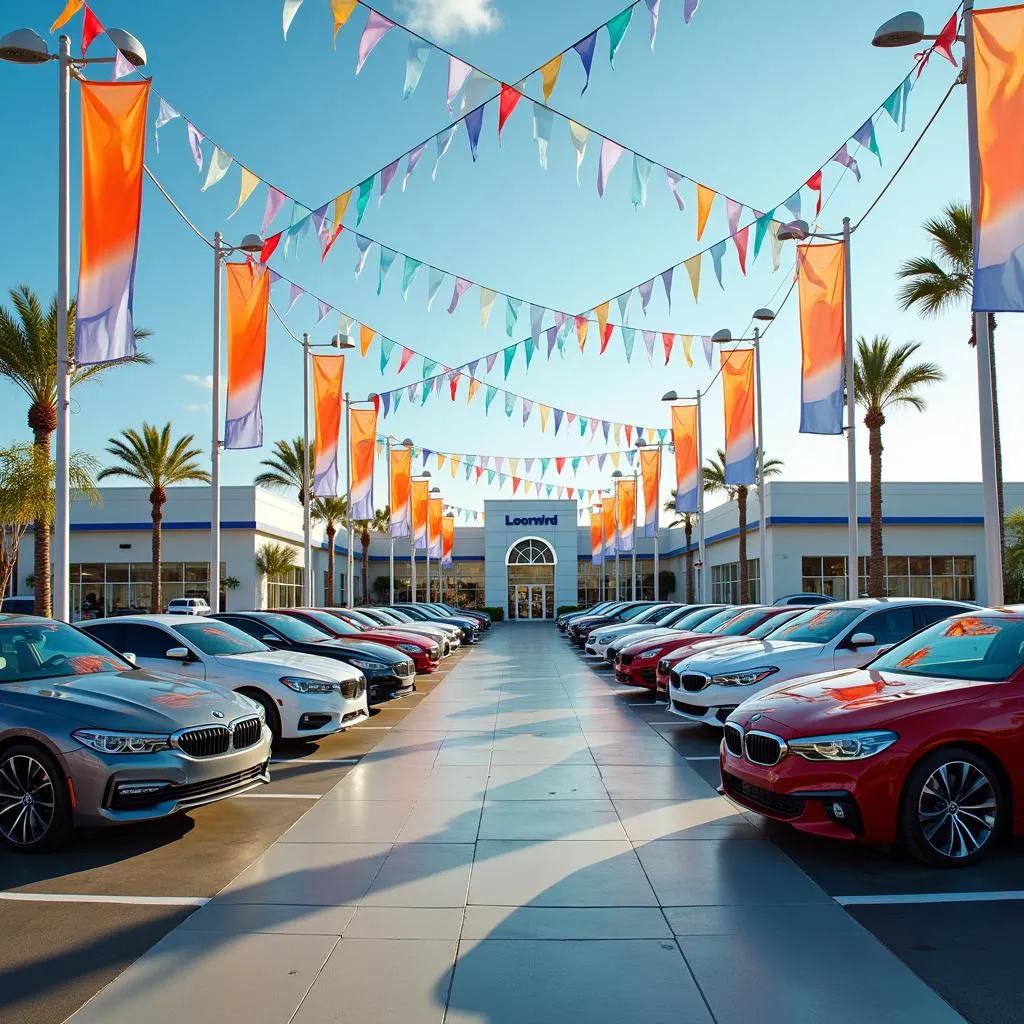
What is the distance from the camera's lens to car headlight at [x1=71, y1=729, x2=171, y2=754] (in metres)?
6.57

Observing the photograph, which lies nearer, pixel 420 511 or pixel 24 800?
pixel 24 800

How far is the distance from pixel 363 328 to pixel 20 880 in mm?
16927

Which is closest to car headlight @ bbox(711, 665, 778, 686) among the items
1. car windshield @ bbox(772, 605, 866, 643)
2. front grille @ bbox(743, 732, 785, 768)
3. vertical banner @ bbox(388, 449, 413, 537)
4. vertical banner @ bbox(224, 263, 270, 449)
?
car windshield @ bbox(772, 605, 866, 643)

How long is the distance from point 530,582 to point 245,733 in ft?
193

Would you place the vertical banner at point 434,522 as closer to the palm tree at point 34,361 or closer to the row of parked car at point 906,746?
the palm tree at point 34,361

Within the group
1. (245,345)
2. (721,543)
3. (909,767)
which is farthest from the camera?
(721,543)

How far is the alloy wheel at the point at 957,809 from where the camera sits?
243 inches

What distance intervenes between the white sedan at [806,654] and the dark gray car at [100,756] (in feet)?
18.2

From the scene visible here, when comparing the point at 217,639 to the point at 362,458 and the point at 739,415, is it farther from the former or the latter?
the point at 362,458

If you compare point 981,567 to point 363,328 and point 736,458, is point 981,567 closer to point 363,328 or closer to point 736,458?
point 736,458

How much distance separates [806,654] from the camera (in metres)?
10.6

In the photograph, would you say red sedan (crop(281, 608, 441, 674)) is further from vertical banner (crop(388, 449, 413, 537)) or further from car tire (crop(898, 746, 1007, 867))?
vertical banner (crop(388, 449, 413, 537))

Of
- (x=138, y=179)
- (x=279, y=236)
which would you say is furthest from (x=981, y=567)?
(x=138, y=179)

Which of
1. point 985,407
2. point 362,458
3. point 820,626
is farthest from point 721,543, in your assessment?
point 820,626
